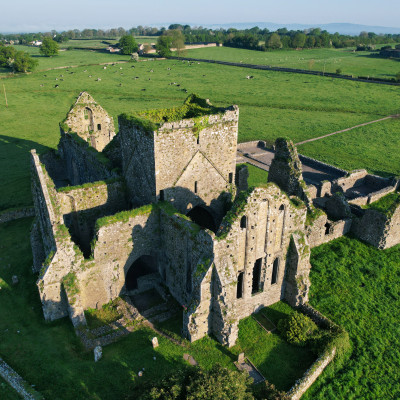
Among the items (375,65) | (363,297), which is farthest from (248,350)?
(375,65)

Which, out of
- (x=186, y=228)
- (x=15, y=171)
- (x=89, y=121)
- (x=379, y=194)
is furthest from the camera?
(x=15, y=171)

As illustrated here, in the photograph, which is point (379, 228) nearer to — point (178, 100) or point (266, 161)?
point (266, 161)

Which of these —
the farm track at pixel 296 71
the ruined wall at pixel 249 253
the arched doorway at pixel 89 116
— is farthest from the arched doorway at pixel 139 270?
the farm track at pixel 296 71

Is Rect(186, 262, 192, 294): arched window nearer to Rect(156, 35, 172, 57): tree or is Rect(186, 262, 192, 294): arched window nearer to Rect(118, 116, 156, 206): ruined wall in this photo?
Rect(118, 116, 156, 206): ruined wall

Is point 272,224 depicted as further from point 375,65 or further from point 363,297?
point 375,65

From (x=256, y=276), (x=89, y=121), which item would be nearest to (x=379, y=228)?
(x=256, y=276)

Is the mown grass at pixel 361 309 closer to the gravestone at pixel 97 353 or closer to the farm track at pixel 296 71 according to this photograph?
the gravestone at pixel 97 353
